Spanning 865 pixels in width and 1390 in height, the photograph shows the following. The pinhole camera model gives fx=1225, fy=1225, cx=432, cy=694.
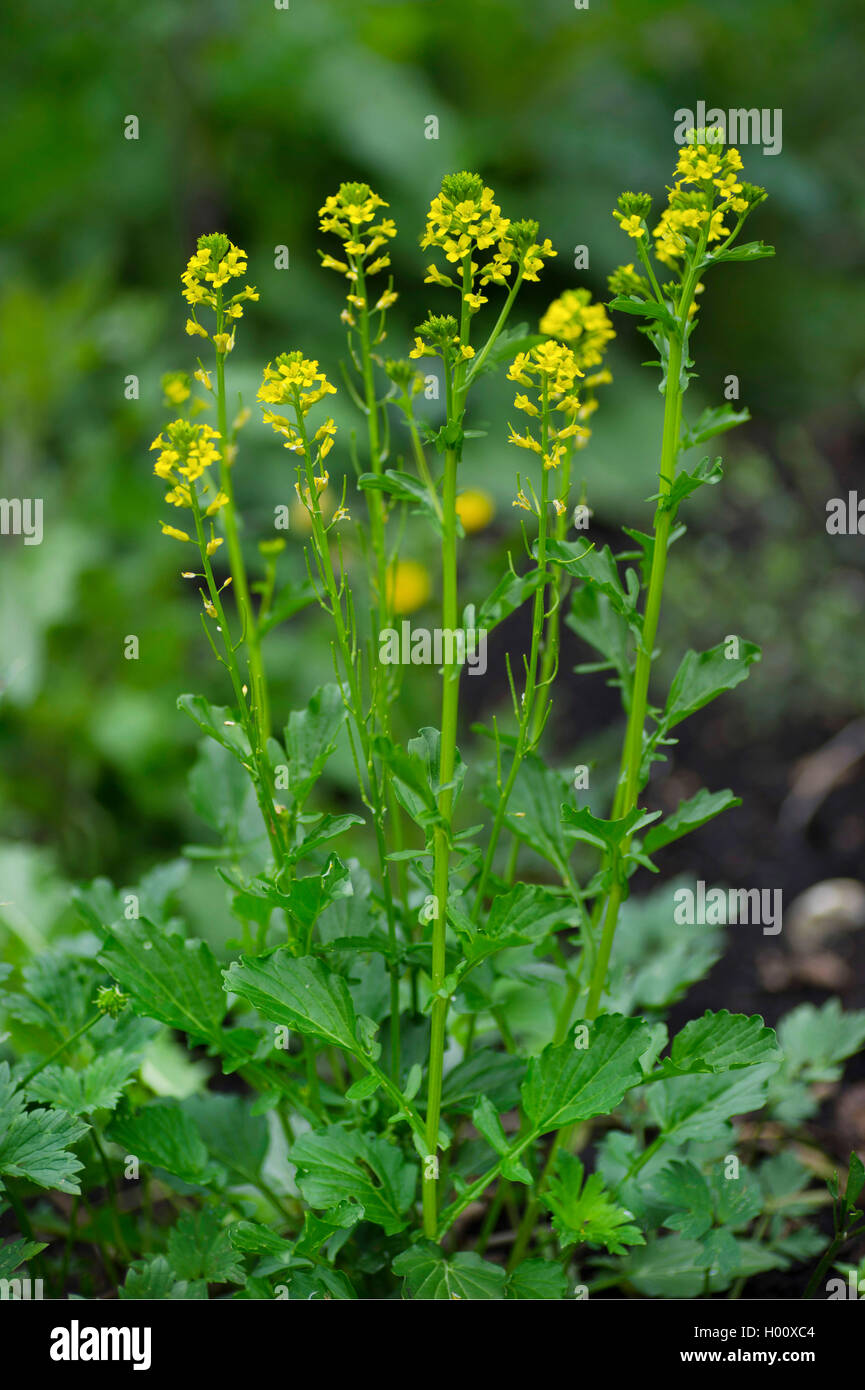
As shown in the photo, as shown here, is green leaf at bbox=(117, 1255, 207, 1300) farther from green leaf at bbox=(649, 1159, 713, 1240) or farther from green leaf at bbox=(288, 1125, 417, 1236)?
green leaf at bbox=(649, 1159, 713, 1240)

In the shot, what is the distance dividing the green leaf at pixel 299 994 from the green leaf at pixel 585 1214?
0.22m

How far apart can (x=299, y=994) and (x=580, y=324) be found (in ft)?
2.13

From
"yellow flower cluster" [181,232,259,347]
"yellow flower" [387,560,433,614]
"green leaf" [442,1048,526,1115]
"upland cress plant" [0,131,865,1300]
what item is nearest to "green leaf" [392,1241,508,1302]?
"upland cress plant" [0,131,865,1300]

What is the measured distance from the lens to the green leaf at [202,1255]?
113 cm

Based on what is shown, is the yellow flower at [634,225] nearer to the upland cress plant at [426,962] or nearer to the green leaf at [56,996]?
the upland cress plant at [426,962]

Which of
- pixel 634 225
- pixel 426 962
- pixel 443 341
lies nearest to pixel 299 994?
Answer: pixel 426 962

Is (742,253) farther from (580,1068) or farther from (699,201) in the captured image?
(580,1068)

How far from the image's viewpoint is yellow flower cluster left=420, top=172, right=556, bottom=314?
0.97 metres

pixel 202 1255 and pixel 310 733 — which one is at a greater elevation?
pixel 310 733

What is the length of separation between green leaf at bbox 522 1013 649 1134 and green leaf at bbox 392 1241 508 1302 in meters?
0.14

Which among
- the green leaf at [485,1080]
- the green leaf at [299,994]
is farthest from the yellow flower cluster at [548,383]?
the green leaf at [485,1080]

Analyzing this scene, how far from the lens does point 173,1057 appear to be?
1637mm

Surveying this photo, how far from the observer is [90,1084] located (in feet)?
3.77
